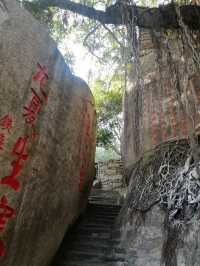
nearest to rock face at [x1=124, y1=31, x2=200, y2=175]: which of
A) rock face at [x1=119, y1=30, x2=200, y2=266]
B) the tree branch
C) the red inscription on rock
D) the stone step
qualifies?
rock face at [x1=119, y1=30, x2=200, y2=266]

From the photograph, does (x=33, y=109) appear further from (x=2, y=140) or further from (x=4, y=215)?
(x=4, y=215)

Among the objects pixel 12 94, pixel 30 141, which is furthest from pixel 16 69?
pixel 30 141

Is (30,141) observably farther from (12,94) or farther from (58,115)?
(58,115)

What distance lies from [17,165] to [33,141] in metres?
0.45

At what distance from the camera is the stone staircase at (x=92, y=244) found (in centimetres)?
449

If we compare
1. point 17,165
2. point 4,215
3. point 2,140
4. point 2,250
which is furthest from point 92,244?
point 2,140

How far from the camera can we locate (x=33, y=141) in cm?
349

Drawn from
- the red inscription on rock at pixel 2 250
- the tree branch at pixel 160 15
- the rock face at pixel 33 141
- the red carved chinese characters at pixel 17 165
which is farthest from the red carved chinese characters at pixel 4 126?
the tree branch at pixel 160 15

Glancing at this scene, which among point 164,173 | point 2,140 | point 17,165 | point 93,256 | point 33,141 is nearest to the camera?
point 2,140

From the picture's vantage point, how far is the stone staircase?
4.49 m

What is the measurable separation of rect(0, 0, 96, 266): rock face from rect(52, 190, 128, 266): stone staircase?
17.5 inches

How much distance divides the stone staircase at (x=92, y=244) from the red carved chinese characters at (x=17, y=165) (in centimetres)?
213

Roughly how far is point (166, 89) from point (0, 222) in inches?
175

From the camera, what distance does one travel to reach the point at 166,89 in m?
6.00
